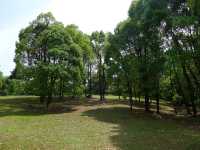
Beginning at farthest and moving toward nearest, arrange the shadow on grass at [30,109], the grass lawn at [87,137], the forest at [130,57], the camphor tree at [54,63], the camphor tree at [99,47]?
the camphor tree at [99,47] < the camphor tree at [54,63] < the shadow on grass at [30,109] < the forest at [130,57] < the grass lawn at [87,137]

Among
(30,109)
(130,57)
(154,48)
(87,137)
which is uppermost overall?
(154,48)

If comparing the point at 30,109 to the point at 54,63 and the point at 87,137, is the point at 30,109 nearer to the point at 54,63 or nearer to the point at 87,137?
the point at 54,63

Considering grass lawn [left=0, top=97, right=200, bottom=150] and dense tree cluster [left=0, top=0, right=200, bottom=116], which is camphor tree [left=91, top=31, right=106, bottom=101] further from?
grass lawn [left=0, top=97, right=200, bottom=150]

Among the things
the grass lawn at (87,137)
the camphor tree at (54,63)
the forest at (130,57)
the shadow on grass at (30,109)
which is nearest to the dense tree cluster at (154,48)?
the forest at (130,57)

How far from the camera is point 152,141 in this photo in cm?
1991

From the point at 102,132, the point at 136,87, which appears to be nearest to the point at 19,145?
the point at 102,132

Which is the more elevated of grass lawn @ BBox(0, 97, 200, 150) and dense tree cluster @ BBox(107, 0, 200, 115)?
dense tree cluster @ BBox(107, 0, 200, 115)

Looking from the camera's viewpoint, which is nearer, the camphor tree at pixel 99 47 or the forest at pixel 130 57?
the forest at pixel 130 57

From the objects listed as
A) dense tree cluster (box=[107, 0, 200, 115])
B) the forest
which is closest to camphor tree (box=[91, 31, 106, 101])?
the forest

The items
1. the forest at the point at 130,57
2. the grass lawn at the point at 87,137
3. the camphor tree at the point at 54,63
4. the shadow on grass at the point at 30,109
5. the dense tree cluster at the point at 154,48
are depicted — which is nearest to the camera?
the grass lawn at the point at 87,137

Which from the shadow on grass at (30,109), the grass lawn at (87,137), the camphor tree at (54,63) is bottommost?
the grass lawn at (87,137)

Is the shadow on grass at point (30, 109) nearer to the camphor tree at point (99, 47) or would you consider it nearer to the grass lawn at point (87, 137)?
the grass lawn at point (87, 137)

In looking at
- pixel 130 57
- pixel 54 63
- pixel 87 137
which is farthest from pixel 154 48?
pixel 87 137

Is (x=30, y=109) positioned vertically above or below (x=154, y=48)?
below
